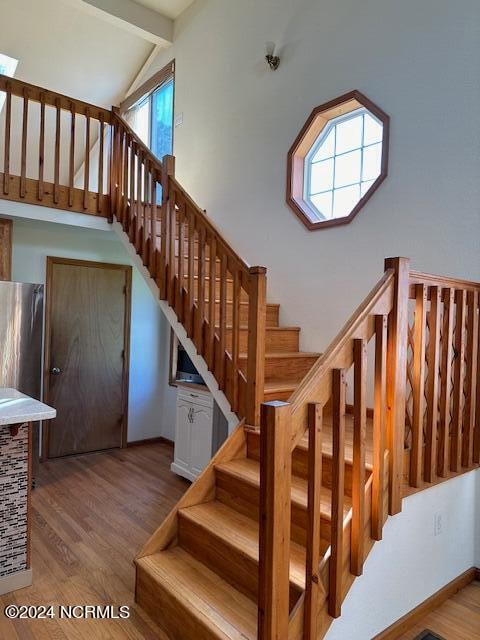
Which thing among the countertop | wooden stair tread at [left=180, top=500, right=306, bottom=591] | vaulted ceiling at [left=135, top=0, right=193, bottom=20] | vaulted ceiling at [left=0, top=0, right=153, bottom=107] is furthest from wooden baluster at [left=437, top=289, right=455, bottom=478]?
vaulted ceiling at [left=0, top=0, right=153, bottom=107]

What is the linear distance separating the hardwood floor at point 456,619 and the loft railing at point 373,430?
697mm

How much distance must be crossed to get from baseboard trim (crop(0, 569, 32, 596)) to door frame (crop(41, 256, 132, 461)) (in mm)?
2124

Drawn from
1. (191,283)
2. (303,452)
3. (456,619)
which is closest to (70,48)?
(191,283)

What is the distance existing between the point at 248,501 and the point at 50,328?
117 inches

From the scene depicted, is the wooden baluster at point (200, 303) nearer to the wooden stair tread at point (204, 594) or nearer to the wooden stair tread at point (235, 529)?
the wooden stair tread at point (235, 529)

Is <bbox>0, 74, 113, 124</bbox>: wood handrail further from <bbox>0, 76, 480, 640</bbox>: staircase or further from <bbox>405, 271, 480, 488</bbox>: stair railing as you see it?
<bbox>405, 271, 480, 488</bbox>: stair railing

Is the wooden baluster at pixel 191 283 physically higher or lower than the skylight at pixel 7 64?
lower

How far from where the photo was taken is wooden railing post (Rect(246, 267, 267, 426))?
92.8 inches

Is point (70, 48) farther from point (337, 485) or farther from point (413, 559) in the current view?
point (413, 559)

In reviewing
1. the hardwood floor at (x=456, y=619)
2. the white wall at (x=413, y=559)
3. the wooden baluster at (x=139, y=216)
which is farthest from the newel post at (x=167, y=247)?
the hardwood floor at (x=456, y=619)

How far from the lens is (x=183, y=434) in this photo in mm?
3807

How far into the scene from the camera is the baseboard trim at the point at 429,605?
1957 millimetres

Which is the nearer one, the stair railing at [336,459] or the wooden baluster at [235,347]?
the stair railing at [336,459]

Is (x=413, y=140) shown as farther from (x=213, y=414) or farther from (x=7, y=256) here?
(x=7, y=256)
